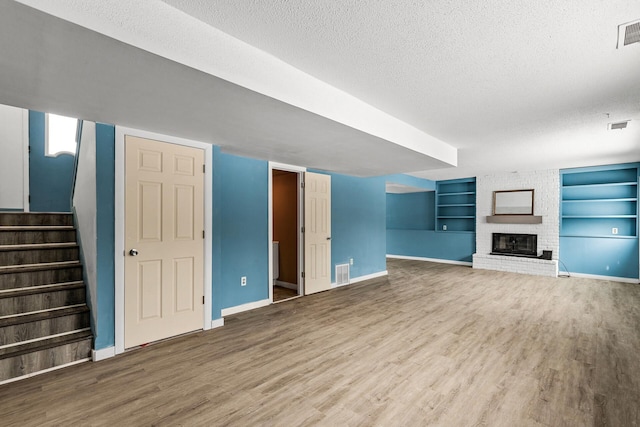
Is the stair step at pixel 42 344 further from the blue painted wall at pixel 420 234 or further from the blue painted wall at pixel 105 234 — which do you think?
the blue painted wall at pixel 420 234

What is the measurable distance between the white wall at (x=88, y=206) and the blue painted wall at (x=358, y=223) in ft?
11.6

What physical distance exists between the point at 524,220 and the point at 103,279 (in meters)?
8.39

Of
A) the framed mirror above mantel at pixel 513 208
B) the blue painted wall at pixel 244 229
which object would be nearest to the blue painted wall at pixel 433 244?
the framed mirror above mantel at pixel 513 208

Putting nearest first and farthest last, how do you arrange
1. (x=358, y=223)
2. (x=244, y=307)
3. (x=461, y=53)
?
(x=461, y=53) → (x=244, y=307) → (x=358, y=223)

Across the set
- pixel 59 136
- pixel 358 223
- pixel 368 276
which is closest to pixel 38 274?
pixel 59 136

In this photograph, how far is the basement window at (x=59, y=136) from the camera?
186 inches

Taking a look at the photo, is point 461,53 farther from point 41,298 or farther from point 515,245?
point 515,245

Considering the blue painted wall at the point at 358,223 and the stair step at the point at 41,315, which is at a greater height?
the blue painted wall at the point at 358,223

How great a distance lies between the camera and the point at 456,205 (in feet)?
28.6

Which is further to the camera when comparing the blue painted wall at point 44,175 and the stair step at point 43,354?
the blue painted wall at point 44,175

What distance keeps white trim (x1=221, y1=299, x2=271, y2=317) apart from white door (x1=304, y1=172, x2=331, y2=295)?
0.87 metres

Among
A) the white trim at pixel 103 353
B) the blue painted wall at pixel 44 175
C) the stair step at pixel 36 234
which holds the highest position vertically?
the blue painted wall at pixel 44 175

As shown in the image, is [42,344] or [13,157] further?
[13,157]

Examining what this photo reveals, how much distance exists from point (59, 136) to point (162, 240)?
129 inches
